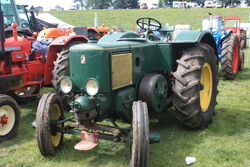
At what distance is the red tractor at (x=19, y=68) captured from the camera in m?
4.32

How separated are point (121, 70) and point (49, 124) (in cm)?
104

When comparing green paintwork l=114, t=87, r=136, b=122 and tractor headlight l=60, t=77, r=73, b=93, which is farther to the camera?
green paintwork l=114, t=87, r=136, b=122


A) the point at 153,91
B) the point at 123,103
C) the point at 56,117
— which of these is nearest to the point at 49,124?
the point at 56,117

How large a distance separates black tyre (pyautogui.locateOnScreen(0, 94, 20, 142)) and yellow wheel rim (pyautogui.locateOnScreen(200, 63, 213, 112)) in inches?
111

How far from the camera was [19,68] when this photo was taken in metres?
5.32

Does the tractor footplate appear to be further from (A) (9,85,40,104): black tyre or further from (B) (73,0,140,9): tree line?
(B) (73,0,140,9): tree line

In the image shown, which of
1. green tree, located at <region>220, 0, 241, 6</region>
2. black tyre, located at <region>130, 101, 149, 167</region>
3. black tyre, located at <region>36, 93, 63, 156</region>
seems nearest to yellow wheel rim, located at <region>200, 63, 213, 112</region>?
black tyre, located at <region>130, 101, 149, 167</region>

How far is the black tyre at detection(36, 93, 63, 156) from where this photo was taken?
3.33 m

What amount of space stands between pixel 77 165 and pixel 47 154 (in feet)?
1.37

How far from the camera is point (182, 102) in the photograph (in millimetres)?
4047

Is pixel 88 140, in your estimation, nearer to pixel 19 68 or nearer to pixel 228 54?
pixel 19 68

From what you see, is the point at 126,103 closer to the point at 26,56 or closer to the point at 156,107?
the point at 156,107

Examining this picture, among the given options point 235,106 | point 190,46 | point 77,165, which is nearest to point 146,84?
point 190,46

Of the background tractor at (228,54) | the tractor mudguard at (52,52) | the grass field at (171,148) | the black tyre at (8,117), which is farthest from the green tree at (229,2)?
the black tyre at (8,117)
